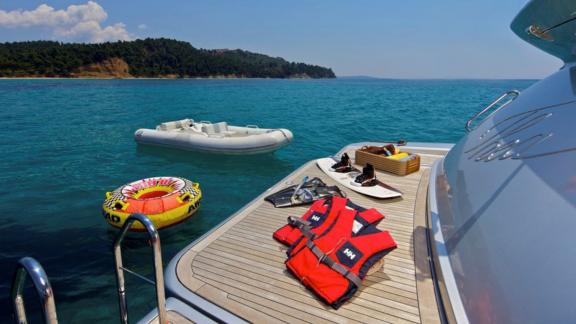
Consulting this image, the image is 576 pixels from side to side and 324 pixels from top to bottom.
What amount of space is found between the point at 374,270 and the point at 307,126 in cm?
1627

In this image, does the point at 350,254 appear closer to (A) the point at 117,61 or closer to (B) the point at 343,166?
(B) the point at 343,166

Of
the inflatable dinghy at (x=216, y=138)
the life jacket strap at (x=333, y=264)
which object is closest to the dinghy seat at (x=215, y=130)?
the inflatable dinghy at (x=216, y=138)

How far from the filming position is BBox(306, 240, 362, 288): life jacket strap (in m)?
2.62

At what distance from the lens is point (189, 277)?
2938 mm

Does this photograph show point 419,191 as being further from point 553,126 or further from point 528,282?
point 528,282

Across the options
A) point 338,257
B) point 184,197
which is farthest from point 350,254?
point 184,197

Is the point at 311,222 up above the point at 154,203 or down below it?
above

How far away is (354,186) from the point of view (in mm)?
4945

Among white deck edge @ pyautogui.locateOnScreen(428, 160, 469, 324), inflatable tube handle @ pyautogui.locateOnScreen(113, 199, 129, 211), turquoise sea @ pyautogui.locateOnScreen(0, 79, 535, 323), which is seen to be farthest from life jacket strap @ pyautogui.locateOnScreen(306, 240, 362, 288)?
inflatable tube handle @ pyautogui.locateOnScreen(113, 199, 129, 211)

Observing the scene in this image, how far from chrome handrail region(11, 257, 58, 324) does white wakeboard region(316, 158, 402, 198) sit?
13.2 feet

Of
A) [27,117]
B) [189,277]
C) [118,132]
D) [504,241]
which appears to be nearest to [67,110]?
[27,117]

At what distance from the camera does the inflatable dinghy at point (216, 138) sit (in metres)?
11.4

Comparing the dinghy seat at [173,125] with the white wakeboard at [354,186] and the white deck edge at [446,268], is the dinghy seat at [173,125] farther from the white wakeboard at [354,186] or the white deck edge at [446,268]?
the white deck edge at [446,268]

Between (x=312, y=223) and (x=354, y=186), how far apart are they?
1775 mm
